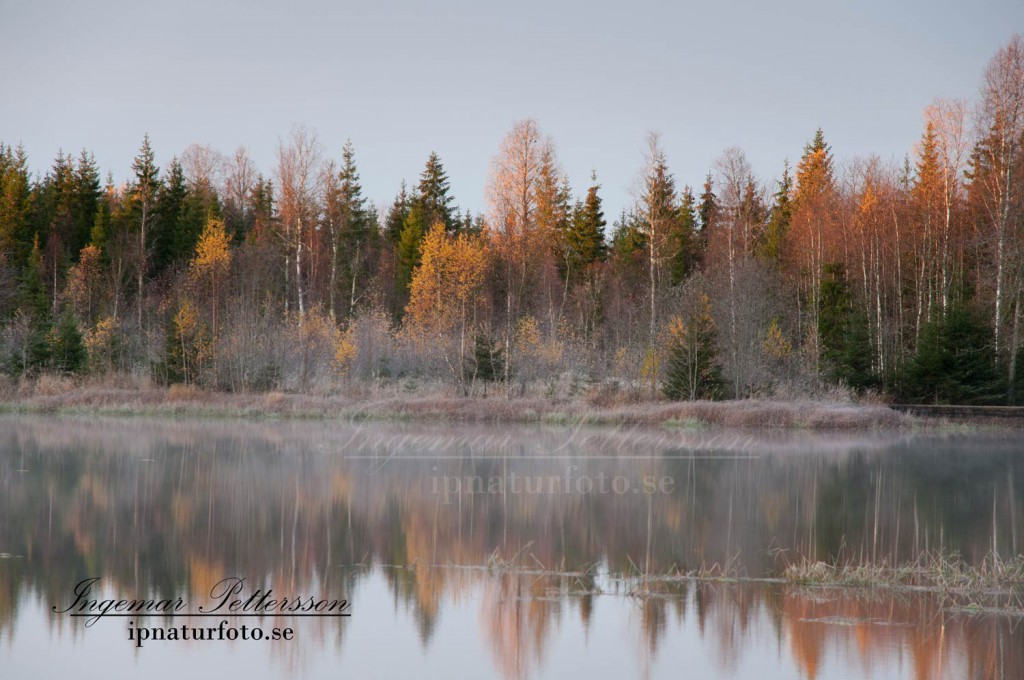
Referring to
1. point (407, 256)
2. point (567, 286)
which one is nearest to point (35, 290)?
point (407, 256)

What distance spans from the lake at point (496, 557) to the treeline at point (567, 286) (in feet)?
36.4

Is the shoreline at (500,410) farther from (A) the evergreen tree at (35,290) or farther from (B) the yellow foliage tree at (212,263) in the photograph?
(A) the evergreen tree at (35,290)

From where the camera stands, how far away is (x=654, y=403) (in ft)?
93.5

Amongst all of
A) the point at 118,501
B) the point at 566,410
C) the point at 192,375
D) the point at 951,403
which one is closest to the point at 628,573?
the point at 118,501

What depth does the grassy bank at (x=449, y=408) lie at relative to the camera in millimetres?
27219

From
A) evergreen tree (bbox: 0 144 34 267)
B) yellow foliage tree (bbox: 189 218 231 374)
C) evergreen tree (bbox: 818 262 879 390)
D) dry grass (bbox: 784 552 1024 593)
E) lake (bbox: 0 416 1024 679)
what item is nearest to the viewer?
lake (bbox: 0 416 1024 679)

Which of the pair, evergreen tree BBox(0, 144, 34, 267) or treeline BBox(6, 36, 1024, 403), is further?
evergreen tree BBox(0, 144, 34, 267)

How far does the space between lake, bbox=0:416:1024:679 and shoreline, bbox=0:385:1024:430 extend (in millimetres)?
7034

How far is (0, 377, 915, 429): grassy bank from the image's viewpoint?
27219 millimetres

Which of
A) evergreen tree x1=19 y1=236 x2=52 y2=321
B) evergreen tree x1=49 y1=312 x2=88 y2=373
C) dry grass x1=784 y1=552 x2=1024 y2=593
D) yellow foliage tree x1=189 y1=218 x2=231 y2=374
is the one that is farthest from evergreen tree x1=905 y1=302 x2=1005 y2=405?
evergreen tree x1=19 y1=236 x2=52 y2=321

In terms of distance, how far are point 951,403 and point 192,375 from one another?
24.7 metres

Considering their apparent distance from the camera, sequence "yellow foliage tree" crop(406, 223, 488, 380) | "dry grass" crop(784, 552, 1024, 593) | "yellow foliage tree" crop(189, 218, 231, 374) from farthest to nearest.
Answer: "yellow foliage tree" crop(406, 223, 488, 380) → "yellow foliage tree" crop(189, 218, 231, 374) → "dry grass" crop(784, 552, 1024, 593)

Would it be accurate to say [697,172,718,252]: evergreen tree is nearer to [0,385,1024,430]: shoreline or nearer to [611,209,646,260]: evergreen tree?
[611,209,646,260]: evergreen tree

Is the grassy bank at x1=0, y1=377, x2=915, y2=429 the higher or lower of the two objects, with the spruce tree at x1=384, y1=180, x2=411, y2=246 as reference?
lower
